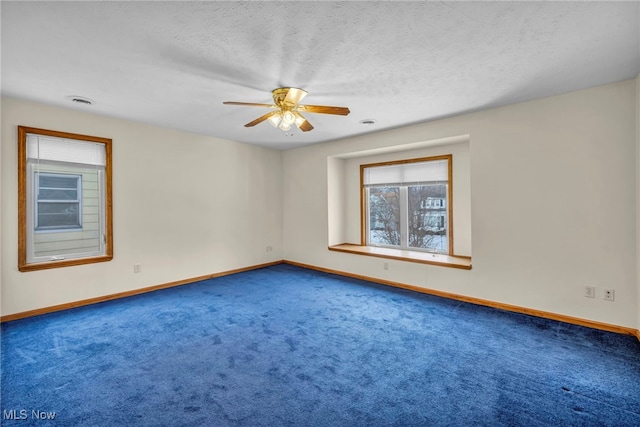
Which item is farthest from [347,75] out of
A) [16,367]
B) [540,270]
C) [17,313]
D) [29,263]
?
[17,313]

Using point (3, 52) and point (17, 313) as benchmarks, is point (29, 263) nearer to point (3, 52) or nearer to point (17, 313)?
point (17, 313)

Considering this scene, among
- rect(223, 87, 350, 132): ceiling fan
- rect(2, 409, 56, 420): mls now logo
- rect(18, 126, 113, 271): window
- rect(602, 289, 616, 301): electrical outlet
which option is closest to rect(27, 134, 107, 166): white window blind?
rect(18, 126, 113, 271): window

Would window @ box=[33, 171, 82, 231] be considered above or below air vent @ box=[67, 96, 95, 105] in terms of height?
below

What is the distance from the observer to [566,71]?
256 cm

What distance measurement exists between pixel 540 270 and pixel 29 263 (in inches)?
227

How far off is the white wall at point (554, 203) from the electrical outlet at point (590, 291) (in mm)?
32

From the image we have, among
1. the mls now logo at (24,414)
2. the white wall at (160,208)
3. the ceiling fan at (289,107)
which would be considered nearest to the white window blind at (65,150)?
the white wall at (160,208)

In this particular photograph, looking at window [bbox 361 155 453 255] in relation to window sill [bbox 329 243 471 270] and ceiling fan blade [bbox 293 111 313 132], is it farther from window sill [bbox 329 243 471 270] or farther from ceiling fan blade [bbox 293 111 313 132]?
ceiling fan blade [bbox 293 111 313 132]

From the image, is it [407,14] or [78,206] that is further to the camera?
[78,206]

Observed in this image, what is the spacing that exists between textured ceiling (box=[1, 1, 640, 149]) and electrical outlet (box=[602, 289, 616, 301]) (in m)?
2.02

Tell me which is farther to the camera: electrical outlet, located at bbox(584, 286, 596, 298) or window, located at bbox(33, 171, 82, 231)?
window, located at bbox(33, 171, 82, 231)

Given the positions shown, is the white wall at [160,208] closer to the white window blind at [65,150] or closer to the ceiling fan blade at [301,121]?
the white window blind at [65,150]

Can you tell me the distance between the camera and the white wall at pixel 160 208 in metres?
3.22

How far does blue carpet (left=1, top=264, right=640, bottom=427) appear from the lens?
1761 mm
